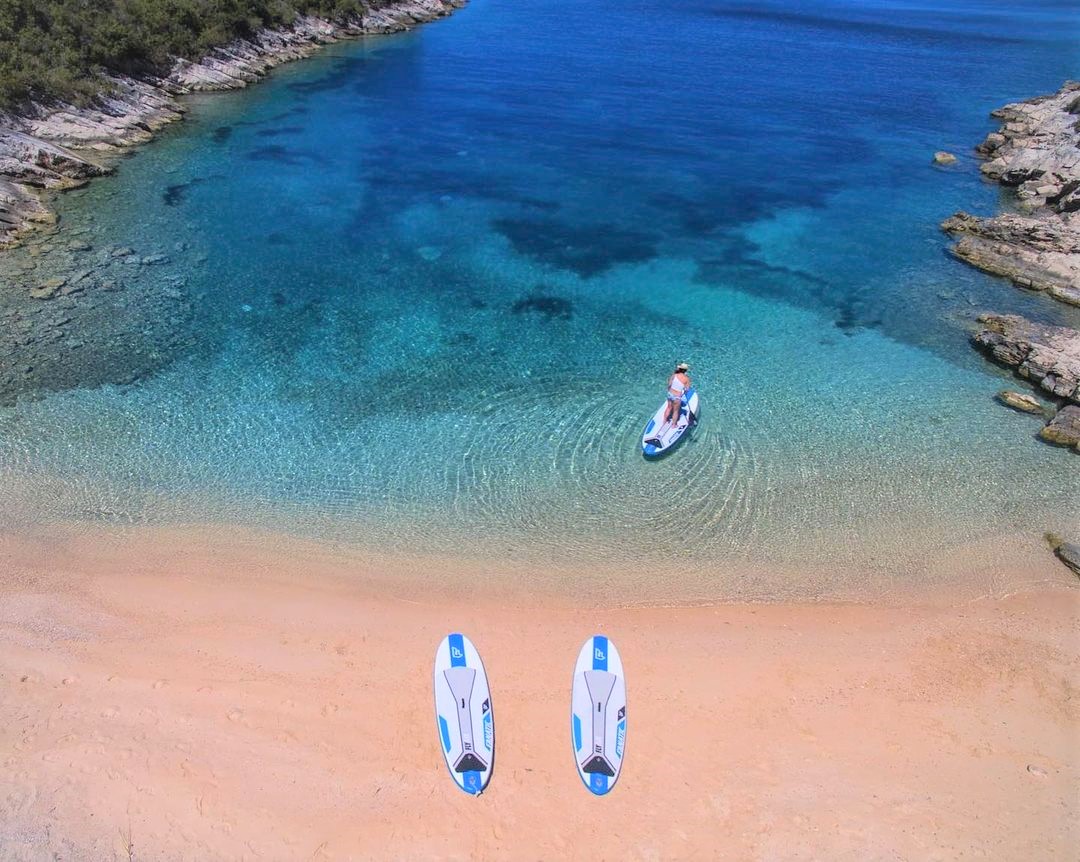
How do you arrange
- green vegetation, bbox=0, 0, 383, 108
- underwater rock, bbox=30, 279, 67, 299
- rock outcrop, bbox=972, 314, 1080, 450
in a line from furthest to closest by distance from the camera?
green vegetation, bbox=0, 0, 383, 108 < underwater rock, bbox=30, 279, 67, 299 < rock outcrop, bbox=972, 314, 1080, 450

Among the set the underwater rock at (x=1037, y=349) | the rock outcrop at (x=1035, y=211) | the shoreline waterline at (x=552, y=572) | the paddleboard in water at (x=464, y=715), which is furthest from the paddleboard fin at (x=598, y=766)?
the rock outcrop at (x=1035, y=211)

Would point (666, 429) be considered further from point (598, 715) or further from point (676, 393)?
point (598, 715)

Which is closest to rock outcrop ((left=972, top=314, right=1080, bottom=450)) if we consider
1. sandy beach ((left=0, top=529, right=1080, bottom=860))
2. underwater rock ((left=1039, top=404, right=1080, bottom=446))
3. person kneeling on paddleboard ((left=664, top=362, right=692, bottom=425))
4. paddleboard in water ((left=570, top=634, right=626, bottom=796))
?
underwater rock ((left=1039, top=404, right=1080, bottom=446))

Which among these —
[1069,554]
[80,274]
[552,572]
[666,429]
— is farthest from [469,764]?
[80,274]

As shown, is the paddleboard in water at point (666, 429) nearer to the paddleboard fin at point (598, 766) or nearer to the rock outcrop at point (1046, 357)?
the paddleboard fin at point (598, 766)

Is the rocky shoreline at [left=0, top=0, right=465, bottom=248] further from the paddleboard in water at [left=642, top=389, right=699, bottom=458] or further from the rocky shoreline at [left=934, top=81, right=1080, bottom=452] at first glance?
the rocky shoreline at [left=934, top=81, right=1080, bottom=452]

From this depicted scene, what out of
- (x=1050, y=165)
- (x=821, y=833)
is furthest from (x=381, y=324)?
(x=1050, y=165)
